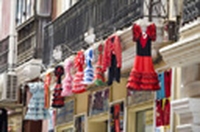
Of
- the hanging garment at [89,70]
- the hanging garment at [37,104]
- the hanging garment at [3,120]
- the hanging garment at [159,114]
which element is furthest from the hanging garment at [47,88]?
the hanging garment at [159,114]

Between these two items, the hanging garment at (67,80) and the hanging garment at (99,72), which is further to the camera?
the hanging garment at (67,80)

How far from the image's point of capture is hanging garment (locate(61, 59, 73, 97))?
14343mm

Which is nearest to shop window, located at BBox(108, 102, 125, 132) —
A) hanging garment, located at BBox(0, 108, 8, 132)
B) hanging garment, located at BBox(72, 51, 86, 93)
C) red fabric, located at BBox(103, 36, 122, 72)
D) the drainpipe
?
hanging garment, located at BBox(72, 51, 86, 93)

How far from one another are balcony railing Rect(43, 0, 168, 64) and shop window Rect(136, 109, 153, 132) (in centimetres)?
142

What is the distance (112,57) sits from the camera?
12.0 meters

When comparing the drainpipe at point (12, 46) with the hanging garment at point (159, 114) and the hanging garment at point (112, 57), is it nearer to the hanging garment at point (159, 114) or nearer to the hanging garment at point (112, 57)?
the hanging garment at point (112, 57)

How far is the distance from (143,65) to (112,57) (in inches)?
43.7

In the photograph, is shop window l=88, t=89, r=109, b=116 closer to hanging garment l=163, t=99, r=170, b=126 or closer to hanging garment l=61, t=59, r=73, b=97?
hanging garment l=61, t=59, r=73, b=97

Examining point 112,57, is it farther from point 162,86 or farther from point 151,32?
point 151,32

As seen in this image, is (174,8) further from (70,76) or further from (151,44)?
(70,76)

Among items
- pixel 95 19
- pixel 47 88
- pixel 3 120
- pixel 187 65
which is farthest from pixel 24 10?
pixel 187 65

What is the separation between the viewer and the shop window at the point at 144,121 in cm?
A: 1281

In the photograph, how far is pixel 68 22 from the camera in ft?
51.6

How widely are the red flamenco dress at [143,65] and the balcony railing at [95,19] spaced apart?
0.55m
